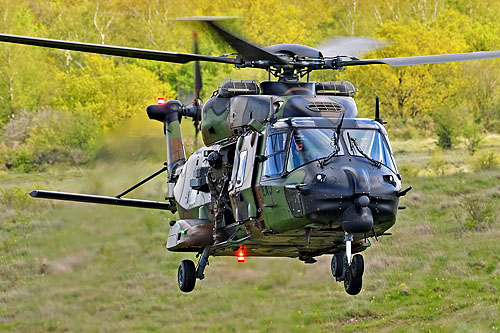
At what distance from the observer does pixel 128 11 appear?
57.5 m

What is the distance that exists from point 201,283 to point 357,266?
43.5 feet

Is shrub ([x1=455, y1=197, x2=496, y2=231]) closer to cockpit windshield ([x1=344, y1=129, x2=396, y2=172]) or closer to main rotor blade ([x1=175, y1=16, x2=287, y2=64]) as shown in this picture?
cockpit windshield ([x1=344, y1=129, x2=396, y2=172])

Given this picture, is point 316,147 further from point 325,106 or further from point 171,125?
point 171,125

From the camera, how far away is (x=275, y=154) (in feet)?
49.3

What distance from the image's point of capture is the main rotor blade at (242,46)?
13.8 m

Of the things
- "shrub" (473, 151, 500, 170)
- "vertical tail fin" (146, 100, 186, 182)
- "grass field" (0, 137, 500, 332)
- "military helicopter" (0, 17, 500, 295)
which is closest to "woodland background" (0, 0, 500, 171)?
"shrub" (473, 151, 500, 170)

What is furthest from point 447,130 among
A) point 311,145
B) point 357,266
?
point 311,145

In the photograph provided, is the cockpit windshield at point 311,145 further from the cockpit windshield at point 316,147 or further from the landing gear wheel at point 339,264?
the landing gear wheel at point 339,264

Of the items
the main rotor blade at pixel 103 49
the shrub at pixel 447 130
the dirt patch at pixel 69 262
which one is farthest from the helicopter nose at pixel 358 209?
the shrub at pixel 447 130

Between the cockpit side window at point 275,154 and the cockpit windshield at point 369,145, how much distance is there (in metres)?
0.94

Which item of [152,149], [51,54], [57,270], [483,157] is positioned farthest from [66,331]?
[51,54]

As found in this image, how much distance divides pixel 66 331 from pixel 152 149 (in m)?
5.58

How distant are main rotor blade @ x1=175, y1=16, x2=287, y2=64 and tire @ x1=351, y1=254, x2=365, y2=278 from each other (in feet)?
10.9

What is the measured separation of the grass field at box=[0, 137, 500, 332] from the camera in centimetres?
2617
